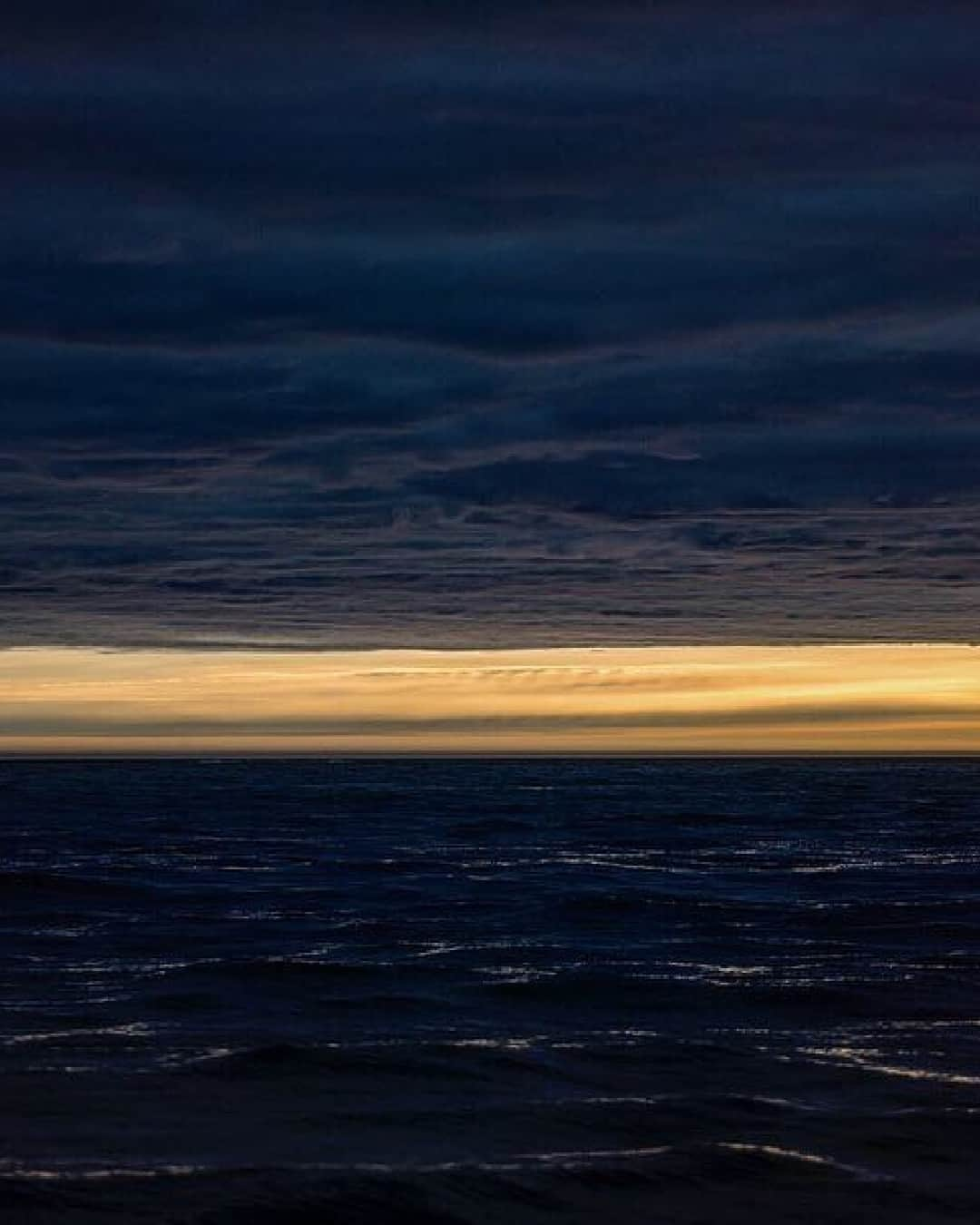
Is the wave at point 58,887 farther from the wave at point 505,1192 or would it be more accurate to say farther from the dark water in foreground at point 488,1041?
the wave at point 505,1192

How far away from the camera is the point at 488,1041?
2044cm

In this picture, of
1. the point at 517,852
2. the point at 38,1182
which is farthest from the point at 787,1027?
the point at 517,852

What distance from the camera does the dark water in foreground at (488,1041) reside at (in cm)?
1431

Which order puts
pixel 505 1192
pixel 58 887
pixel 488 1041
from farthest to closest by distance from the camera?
pixel 58 887 < pixel 488 1041 < pixel 505 1192

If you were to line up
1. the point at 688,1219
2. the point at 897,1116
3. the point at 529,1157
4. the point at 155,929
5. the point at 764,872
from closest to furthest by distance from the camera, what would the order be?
the point at 688,1219 < the point at 529,1157 < the point at 897,1116 < the point at 155,929 < the point at 764,872

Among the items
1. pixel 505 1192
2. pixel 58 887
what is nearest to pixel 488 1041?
pixel 505 1192

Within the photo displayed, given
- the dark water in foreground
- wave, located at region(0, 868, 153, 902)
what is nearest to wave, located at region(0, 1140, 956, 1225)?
the dark water in foreground

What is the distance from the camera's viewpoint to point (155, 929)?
30.7 m

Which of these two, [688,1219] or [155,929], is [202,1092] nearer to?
[688,1219]

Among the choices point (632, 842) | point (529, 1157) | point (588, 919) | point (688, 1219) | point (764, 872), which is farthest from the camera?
point (632, 842)

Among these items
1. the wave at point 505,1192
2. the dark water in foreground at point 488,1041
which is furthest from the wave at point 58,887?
the wave at point 505,1192

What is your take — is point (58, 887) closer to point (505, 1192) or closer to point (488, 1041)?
point (488, 1041)

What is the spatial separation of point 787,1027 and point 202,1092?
7222mm

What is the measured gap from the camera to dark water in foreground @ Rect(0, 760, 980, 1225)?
14.3 metres
